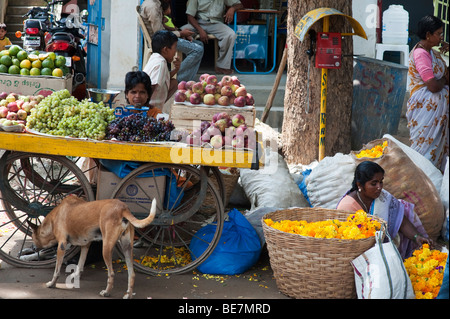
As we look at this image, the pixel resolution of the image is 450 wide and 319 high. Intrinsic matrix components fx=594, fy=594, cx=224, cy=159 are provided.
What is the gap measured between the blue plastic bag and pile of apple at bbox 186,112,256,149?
75 cm

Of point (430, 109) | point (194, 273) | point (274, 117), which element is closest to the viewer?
point (194, 273)

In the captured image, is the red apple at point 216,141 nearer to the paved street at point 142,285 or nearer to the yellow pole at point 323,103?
the paved street at point 142,285

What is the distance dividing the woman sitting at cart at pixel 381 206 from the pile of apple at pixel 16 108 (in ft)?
8.41

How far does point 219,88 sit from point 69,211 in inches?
71.9

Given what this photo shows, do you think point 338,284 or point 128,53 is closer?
point 338,284

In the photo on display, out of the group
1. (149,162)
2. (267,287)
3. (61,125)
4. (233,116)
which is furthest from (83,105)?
(267,287)

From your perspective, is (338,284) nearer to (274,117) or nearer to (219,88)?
Result: (219,88)

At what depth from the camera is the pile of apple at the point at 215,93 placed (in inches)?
A: 204

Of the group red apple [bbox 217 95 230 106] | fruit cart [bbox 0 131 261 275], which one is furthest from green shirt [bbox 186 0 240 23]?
fruit cart [bbox 0 131 261 275]
